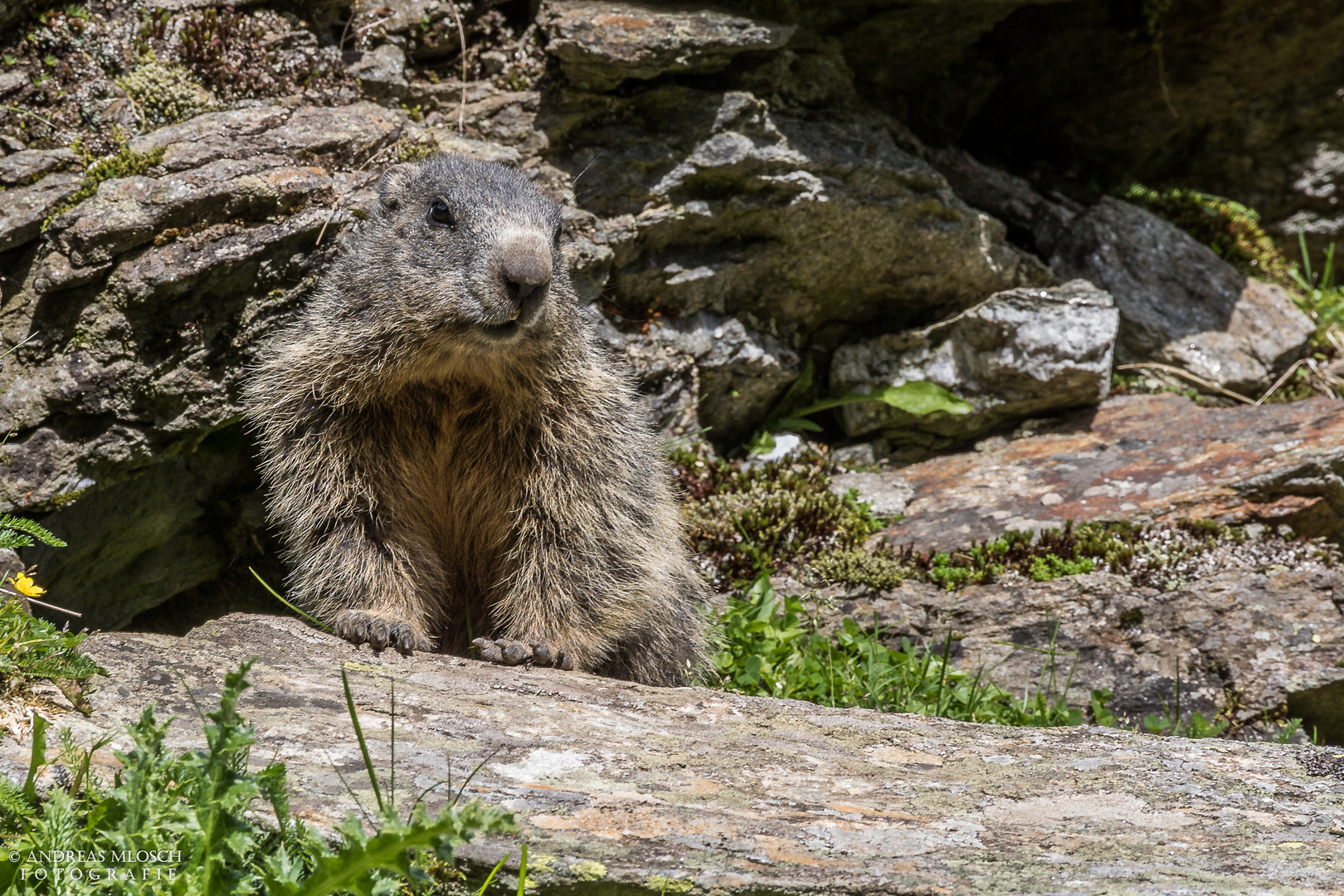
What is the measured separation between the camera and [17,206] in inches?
224

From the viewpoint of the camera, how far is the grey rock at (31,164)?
579 centimetres

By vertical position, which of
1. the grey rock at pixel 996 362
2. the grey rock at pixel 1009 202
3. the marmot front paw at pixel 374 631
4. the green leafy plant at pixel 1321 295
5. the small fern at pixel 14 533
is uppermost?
the grey rock at pixel 1009 202

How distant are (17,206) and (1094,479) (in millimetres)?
7108

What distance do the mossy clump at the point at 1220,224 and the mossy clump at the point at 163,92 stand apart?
8.02 m

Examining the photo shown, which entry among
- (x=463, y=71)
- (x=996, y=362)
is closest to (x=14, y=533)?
(x=463, y=71)

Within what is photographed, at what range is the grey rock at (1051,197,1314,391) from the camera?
28.2ft

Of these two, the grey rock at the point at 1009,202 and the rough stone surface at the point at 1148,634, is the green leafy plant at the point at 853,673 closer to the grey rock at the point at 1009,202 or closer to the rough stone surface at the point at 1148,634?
the rough stone surface at the point at 1148,634

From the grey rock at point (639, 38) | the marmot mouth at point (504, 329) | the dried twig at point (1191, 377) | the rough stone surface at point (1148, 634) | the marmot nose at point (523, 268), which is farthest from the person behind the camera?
the dried twig at point (1191, 377)

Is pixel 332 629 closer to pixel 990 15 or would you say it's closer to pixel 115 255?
pixel 115 255

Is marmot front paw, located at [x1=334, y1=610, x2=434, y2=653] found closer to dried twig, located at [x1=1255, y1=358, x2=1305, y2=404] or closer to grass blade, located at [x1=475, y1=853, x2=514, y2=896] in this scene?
grass blade, located at [x1=475, y1=853, x2=514, y2=896]

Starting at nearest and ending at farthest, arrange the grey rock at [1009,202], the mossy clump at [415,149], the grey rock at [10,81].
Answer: the grey rock at [10,81]
the mossy clump at [415,149]
the grey rock at [1009,202]

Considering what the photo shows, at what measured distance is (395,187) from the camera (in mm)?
5555

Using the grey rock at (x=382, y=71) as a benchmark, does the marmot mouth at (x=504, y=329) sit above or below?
below

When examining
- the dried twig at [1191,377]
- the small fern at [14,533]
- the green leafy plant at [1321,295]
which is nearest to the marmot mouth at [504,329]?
the small fern at [14,533]
